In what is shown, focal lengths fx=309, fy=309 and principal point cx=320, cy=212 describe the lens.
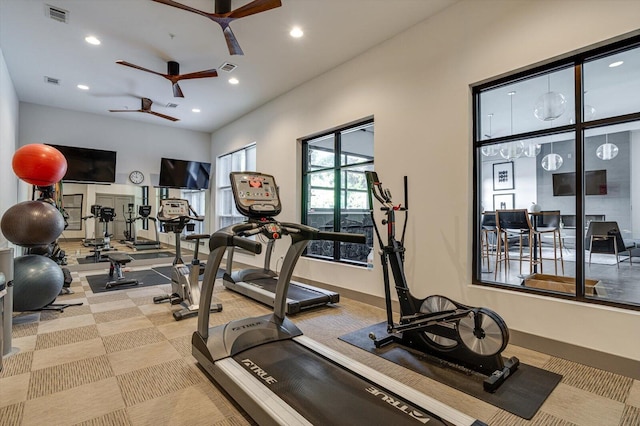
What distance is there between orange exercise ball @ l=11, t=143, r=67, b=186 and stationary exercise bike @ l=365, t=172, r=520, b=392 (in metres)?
4.09

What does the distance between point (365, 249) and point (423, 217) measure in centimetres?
146

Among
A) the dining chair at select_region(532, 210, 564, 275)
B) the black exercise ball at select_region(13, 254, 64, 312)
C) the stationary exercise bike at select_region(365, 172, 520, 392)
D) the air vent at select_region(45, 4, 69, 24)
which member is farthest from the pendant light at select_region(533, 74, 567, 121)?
the black exercise ball at select_region(13, 254, 64, 312)

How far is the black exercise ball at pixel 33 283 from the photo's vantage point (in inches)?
136

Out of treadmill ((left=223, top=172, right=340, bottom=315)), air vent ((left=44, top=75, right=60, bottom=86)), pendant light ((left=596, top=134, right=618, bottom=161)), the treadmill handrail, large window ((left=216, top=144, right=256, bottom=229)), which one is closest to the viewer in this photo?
the treadmill handrail

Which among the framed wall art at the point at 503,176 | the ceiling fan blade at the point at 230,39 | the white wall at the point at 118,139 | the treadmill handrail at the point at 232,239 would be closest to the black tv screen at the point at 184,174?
the white wall at the point at 118,139

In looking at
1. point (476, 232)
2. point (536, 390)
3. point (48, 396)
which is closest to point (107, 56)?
point (48, 396)

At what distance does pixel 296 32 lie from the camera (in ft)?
13.7

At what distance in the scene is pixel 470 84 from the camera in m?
3.44

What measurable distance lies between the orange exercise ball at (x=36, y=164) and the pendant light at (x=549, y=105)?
5955 mm

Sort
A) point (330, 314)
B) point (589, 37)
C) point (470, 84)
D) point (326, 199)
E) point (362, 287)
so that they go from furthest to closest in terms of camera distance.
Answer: point (326, 199) → point (362, 287) → point (330, 314) → point (470, 84) → point (589, 37)

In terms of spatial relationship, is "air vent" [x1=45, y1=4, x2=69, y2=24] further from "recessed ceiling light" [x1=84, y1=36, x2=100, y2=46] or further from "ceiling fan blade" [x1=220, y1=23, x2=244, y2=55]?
"ceiling fan blade" [x1=220, y1=23, x2=244, y2=55]

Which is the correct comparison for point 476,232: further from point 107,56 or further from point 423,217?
point 107,56

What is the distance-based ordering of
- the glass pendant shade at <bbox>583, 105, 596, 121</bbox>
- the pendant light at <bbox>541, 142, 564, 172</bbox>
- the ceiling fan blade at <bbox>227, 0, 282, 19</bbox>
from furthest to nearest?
the pendant light at <bbox>541, 142, 564, 172</bbox> < the ceiling fan blade at <bbox>227, 0, 282, 19</bbox> < the glass pendant shade at <bbox>583, 105, 596, 121</bbox>

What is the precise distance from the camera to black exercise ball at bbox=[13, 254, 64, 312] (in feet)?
11.3
